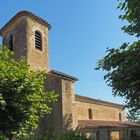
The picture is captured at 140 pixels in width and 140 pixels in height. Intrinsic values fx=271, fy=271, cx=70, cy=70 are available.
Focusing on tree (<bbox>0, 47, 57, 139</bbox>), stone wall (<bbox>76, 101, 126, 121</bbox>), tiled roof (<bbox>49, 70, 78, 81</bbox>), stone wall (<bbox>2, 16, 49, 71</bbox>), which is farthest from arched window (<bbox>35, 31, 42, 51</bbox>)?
tree (<bbox>0, 47, 57, 139</bbox>)

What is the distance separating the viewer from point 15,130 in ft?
32.7

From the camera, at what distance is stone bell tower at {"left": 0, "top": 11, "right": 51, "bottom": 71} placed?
23062 millimetres

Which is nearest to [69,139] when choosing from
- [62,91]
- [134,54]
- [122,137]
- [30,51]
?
[134,54]

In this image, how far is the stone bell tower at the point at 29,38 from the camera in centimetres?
2306

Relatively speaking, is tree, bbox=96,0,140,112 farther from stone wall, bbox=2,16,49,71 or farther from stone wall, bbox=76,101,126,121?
stone wall, bbox=76,101,126,121

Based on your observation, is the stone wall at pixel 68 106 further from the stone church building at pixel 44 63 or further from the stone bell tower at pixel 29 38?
the stone bell tower at pixel 29 38

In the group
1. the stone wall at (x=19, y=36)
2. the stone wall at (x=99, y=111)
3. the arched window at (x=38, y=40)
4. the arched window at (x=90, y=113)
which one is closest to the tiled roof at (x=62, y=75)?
the arched window at (x=38, y=40)

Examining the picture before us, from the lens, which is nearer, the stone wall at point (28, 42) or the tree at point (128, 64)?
the tree at point (128, 64)

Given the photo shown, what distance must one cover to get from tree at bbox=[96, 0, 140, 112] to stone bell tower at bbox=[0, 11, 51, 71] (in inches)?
525

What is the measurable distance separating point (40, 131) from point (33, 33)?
27.8 feet

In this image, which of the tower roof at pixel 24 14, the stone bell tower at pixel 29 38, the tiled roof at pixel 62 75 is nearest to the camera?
the stone bell tower at pixel 29 38

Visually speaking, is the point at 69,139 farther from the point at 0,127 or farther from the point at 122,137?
the point at 122,137

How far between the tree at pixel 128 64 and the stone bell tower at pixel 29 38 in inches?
525

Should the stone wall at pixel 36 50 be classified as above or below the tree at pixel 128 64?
above
